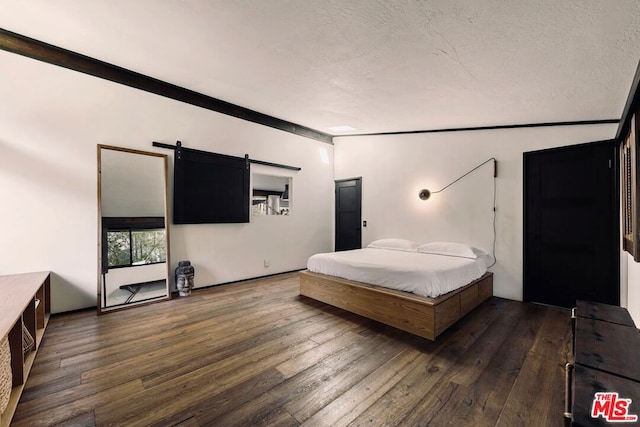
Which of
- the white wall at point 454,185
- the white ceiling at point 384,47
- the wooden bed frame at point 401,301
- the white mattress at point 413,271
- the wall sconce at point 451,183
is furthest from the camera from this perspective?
the wall sconce at point 451,183

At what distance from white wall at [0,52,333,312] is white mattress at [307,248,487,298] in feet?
6.53

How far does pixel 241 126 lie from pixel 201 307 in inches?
115

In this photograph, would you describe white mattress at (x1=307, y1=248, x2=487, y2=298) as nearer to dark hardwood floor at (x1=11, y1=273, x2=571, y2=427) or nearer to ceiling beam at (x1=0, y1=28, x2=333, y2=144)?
dark hardwood floor at (x1=11, y1=273, x2=571, y2=427)

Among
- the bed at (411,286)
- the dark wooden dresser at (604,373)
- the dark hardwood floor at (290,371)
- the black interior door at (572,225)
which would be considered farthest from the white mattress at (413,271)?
the dark wooden dresser at (604,373)

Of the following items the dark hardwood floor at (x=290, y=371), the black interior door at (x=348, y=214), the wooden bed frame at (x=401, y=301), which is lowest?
the dark hardwood floor at (x=290, y=371)

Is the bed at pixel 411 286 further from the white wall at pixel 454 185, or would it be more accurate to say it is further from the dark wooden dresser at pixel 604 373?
the dark wooden dresser at pixel 604 373

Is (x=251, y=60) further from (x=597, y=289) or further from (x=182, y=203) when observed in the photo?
(x=597, y=289)

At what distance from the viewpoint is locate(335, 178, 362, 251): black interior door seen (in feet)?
18.7

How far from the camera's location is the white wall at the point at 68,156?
285 centimetres

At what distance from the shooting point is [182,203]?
3906 millimetres

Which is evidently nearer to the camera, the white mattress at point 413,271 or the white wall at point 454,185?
the white mattress at point 413,271

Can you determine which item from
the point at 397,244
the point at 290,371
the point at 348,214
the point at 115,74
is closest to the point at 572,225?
the point at 397,244

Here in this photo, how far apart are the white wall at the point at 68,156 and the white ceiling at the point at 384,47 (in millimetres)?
447

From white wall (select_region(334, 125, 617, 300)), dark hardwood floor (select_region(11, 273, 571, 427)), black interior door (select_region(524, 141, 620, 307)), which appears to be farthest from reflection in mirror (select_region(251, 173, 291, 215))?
black interior door (select_region(524, 141, 620, 307))
